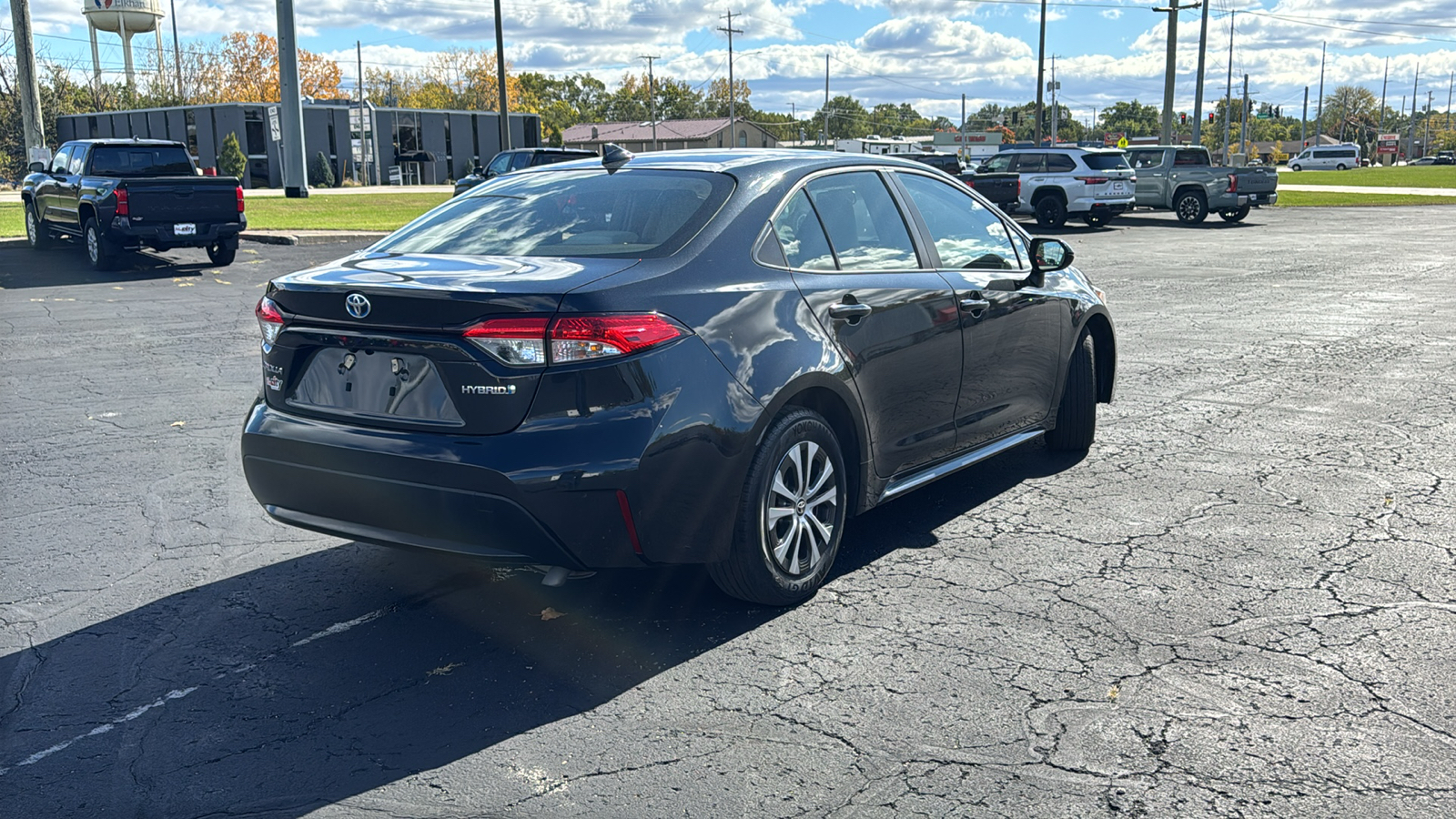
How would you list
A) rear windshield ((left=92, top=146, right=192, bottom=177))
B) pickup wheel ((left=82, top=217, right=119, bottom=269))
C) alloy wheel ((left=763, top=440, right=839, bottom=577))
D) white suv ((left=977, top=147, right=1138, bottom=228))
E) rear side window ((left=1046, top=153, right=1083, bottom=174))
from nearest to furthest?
alloy wheel ((left=763, top=440, right=839, bottom=577))
pickup wheel ((left=82, top=217, right=119, bottom=269))
rear windshield ((left=92, top=146, right=192, bottom=177))
white suv ((left=977, top=147, right=1138, bottom=228))
rear side window ((left=1046, top=153, right=1083, bottom=174))

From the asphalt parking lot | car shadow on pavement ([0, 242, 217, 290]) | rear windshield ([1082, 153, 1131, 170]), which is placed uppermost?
rear windshield ([1082, 153, 1131, 170])

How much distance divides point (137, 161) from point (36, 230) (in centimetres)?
303

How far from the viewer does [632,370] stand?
3857 mm

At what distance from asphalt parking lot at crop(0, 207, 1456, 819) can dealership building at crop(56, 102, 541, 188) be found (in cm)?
5113

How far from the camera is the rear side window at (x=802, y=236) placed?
4.62 m

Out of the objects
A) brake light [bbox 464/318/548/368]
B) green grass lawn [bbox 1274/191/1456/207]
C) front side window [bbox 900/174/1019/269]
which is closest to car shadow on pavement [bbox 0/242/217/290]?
front side window [bbox 900/174/1019/269]

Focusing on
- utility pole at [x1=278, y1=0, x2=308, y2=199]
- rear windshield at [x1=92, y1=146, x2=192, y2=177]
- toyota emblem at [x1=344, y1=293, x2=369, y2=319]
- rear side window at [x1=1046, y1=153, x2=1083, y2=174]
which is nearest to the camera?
toyota emblem at [x1=344, y1=293, x2=369, y2=319]

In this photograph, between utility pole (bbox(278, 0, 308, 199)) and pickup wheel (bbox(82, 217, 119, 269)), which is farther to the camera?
utility pole (bbox(278, 0, 308, 199))

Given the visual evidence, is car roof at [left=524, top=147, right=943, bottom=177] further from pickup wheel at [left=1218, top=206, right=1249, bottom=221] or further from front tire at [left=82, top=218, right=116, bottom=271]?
pickup wheel at [left=1218, top=206, right=1249, bottom=221]

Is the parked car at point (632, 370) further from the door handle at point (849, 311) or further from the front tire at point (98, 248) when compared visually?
the front tire at point (98, 248)

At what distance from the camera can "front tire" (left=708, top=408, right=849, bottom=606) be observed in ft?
14.0

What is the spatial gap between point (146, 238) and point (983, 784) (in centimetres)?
1568

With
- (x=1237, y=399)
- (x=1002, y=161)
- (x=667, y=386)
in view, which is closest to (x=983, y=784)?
(x=667, y=386)

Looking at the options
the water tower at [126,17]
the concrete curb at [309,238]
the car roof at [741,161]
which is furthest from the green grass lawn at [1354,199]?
the water tower at [126,17]
